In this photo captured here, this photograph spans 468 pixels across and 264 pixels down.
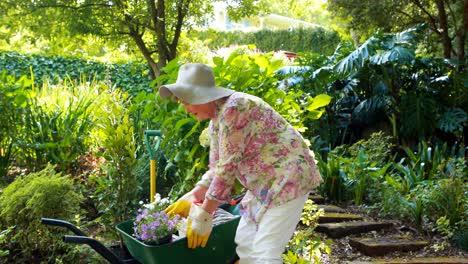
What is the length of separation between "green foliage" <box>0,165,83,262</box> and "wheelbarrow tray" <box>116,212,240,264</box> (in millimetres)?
850

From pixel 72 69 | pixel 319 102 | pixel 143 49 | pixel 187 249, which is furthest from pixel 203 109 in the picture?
pixel 72 69

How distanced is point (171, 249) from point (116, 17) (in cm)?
407

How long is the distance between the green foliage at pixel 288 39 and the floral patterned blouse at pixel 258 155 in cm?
1369

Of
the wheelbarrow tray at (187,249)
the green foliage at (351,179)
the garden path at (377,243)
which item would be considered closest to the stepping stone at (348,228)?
the garden path at (377,243)

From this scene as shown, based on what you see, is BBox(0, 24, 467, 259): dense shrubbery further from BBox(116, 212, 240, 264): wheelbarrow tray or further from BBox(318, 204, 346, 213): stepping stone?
BBox(116, 212, 240, 264): wheelbarrow tray

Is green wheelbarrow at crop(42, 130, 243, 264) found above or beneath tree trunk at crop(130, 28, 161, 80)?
beneath

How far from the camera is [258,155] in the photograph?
6.77ft

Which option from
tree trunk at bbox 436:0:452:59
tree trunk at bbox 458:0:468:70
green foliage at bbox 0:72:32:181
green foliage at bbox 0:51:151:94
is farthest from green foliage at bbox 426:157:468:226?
green foliage at bbox 0:51:151:94

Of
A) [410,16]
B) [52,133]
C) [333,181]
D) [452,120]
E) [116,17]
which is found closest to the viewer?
[333,181]

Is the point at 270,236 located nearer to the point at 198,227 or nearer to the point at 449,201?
the point at 198,227

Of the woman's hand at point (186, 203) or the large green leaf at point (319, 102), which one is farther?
the large green leaf at point (319, 102)

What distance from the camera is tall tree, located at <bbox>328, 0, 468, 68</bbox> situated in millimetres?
7632

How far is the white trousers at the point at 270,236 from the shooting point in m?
2.00

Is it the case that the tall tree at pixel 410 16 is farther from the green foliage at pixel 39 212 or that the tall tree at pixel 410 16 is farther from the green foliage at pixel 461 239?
the green foliage at pixel 39 212
